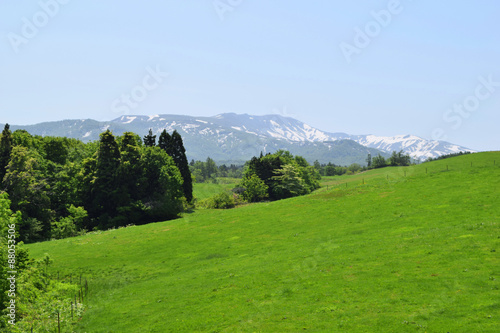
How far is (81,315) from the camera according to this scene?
1138 inches

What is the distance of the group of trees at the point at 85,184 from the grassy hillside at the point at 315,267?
1241 cm

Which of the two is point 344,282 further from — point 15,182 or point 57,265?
point 15,182

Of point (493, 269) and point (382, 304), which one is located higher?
point (493, 269)

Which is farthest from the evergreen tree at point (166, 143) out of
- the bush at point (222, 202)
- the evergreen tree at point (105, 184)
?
the evergreen tree at point (105, 184)

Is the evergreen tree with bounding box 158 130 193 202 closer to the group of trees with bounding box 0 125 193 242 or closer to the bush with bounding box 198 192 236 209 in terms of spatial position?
the bush with bounding box 198 192 236 209

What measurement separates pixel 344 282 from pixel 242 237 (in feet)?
80.1

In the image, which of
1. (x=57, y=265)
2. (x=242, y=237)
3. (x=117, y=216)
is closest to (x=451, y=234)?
(x=242, y=237)

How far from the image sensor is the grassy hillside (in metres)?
22.0

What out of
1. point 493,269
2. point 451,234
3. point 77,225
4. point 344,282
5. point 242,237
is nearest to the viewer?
point 493,269

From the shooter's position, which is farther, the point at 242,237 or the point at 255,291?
the point at 242,237

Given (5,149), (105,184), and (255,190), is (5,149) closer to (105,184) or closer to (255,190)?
(105,184)

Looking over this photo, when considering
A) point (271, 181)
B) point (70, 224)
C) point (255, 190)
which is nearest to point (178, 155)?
point (255, 190)

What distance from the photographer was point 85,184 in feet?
237

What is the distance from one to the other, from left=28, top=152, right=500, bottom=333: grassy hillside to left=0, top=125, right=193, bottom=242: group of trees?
12.4 m
